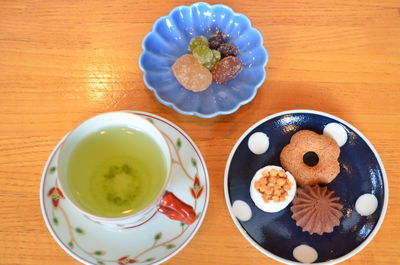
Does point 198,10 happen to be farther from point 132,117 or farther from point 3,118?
point 3,118

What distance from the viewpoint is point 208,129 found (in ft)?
3.43

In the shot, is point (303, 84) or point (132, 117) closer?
point (132, 117)

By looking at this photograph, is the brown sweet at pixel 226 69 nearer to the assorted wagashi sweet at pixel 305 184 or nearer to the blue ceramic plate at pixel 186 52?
the blue ceramic plate at pixel 186 52

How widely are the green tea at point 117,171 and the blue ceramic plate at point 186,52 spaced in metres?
0.22

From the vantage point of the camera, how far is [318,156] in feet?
3.32

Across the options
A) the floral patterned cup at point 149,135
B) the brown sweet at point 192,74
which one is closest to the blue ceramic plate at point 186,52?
the brown sweet at point 192,74

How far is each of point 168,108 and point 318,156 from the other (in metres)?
0.47

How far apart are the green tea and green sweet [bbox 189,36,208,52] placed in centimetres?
41

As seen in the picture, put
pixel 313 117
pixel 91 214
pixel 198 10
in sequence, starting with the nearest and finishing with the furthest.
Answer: pixel 91 214 < pixel 313 117 < pixel 198 10

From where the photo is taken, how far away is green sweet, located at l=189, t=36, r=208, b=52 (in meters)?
1.08

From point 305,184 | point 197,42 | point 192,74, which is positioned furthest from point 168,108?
point 305,184

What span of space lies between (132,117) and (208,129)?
0.33 metres

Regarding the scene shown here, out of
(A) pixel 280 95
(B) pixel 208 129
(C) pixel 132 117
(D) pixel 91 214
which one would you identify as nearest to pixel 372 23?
(A) pixel 280 95

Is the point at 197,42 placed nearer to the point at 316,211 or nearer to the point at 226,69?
the point at 226,69
